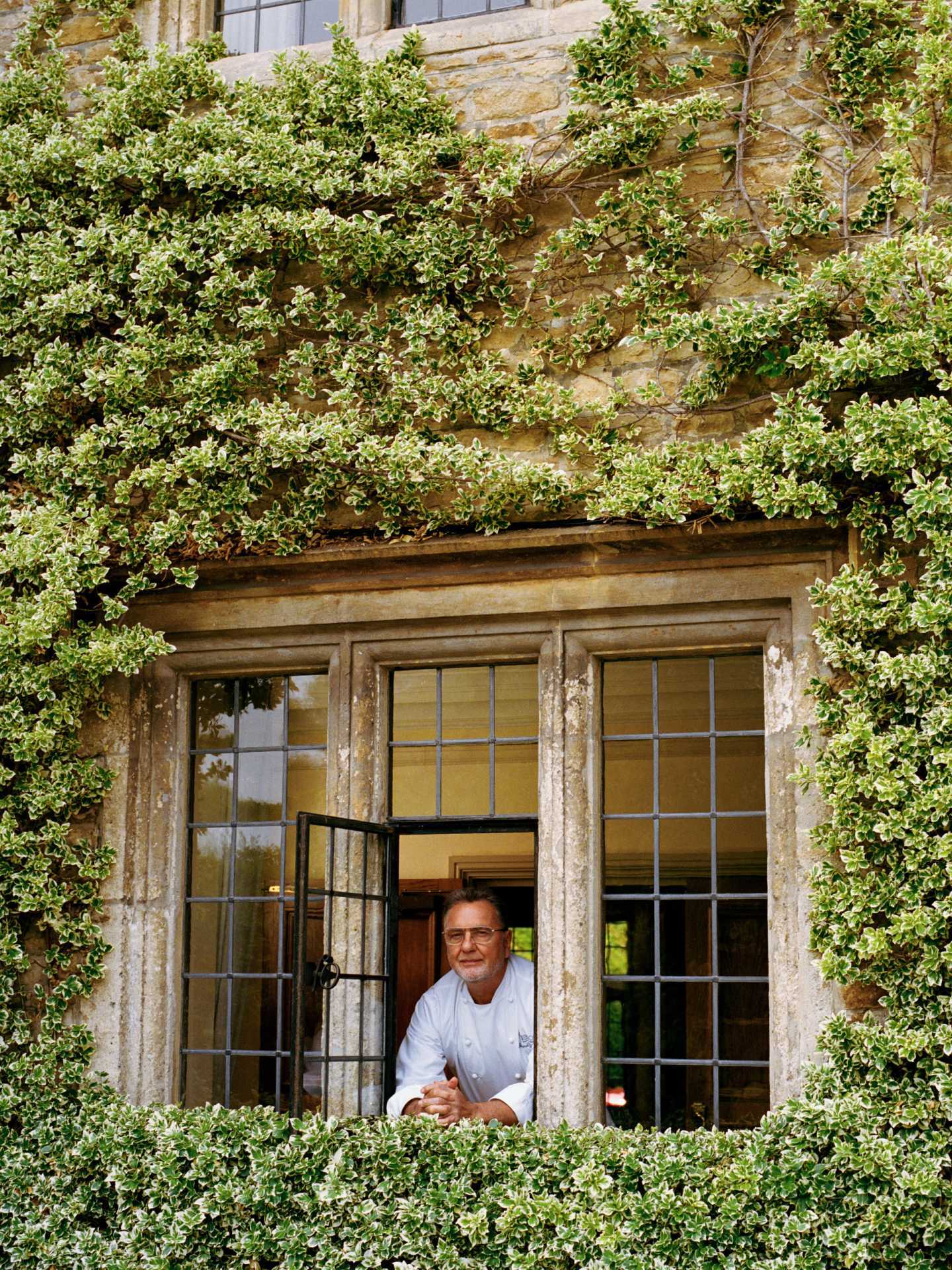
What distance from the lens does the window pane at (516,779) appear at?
24.5 feet

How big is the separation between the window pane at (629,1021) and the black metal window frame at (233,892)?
126 inches

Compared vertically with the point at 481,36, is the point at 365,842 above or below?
below

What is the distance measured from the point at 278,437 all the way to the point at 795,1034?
2671mm

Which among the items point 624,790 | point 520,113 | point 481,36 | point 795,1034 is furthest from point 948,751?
point 624,790

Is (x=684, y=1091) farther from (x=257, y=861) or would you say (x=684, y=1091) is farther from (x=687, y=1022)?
(x=257, y=861)

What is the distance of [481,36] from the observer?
5.65 m

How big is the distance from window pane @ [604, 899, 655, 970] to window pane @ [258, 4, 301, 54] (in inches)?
199

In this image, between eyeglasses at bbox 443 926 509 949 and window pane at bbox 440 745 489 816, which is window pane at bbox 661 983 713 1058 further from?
eyeglasses at bbox 443 926 509 949

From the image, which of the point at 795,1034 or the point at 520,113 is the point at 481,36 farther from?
the point at 795,1034

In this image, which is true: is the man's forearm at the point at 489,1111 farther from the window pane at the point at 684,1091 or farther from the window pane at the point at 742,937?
the window pane at the point at 684,1091

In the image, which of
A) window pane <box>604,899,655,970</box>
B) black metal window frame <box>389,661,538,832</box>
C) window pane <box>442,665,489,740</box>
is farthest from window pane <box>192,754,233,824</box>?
window pane <box>604,899,655,970</box>

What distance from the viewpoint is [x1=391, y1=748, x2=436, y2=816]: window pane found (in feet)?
21.8

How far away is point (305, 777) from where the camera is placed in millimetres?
5781

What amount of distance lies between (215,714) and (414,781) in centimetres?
115
